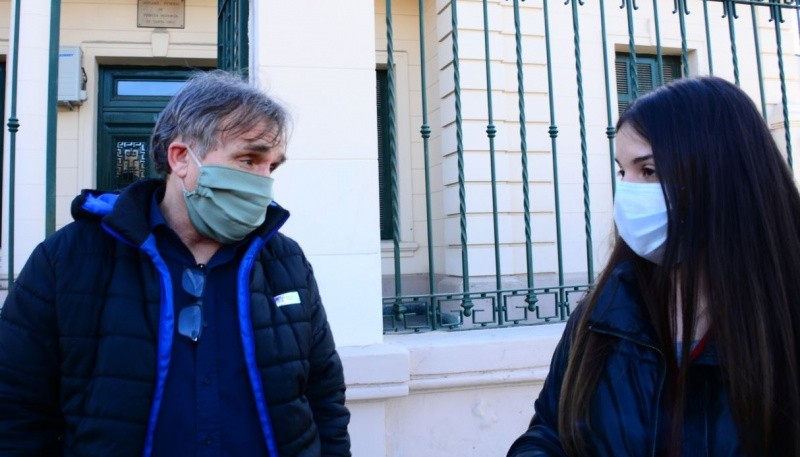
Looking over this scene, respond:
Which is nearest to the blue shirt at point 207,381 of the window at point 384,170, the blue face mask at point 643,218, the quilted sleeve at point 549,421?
the quilted sleeve at point 549,421

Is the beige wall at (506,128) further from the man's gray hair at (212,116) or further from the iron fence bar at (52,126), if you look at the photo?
the man's gray hair at (212,116)

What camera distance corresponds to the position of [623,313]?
1.31 metres

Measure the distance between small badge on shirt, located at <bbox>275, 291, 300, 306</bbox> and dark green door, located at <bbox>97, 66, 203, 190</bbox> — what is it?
18.8 ft

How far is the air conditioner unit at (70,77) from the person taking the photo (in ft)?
20.7

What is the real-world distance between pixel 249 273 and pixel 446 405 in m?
1.32

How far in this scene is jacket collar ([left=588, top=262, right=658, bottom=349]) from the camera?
4.20 feet

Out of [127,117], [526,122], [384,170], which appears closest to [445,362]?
[384,170]

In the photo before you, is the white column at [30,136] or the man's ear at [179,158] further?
the white column at [30,136]

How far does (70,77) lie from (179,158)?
578cm

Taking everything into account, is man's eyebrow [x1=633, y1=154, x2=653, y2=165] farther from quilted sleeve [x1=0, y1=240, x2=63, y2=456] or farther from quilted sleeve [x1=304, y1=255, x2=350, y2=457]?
quilted sleeve [x1=0, y1=240, x2=63, y2=456]

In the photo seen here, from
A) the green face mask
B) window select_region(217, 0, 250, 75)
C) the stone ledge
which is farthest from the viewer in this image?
window select_region(217, 0, 250, 75)

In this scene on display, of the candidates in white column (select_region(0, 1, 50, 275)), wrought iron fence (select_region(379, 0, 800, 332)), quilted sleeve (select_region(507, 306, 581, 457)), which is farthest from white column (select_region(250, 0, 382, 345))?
white column (select_region(0, 1, 50, 275))

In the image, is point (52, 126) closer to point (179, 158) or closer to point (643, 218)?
point (179, 158)

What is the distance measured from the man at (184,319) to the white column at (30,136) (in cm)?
488
